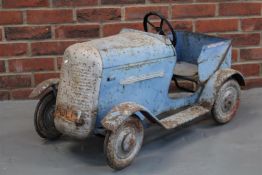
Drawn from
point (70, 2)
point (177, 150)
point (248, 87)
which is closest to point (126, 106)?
point (177, 150)

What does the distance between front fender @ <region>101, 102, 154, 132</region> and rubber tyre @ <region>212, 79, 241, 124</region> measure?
520 millimetres

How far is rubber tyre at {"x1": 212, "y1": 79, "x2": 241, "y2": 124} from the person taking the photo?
2.64 m

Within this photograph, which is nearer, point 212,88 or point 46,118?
point 46,118

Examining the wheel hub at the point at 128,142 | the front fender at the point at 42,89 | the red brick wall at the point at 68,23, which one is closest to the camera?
the wheel hub at the point at 128,142

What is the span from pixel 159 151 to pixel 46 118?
59 centimetres

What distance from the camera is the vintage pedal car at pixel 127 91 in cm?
218

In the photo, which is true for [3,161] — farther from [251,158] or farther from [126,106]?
[251,158]

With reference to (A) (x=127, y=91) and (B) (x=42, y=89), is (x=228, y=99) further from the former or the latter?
(B) (x=42, y=89)

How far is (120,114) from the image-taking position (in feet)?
7.07

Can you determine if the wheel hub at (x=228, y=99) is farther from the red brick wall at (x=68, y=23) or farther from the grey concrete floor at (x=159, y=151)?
the red brick wall at (x=68, y=23)

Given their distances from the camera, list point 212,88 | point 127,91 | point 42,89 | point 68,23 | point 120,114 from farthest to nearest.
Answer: point 68,23, point 212,88, point 42,89, point 127,91, point 120,114

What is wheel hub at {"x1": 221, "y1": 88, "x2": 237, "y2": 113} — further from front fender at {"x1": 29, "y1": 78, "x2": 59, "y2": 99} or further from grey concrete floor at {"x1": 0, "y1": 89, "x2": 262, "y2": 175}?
front fender at {"x1": 29, "y1": 78, "x2": 59, "y2": 99}

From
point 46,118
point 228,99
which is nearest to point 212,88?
point 228,99

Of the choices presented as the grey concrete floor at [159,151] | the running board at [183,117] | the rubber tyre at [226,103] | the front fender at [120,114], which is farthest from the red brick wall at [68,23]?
the front fender at [120,114]
